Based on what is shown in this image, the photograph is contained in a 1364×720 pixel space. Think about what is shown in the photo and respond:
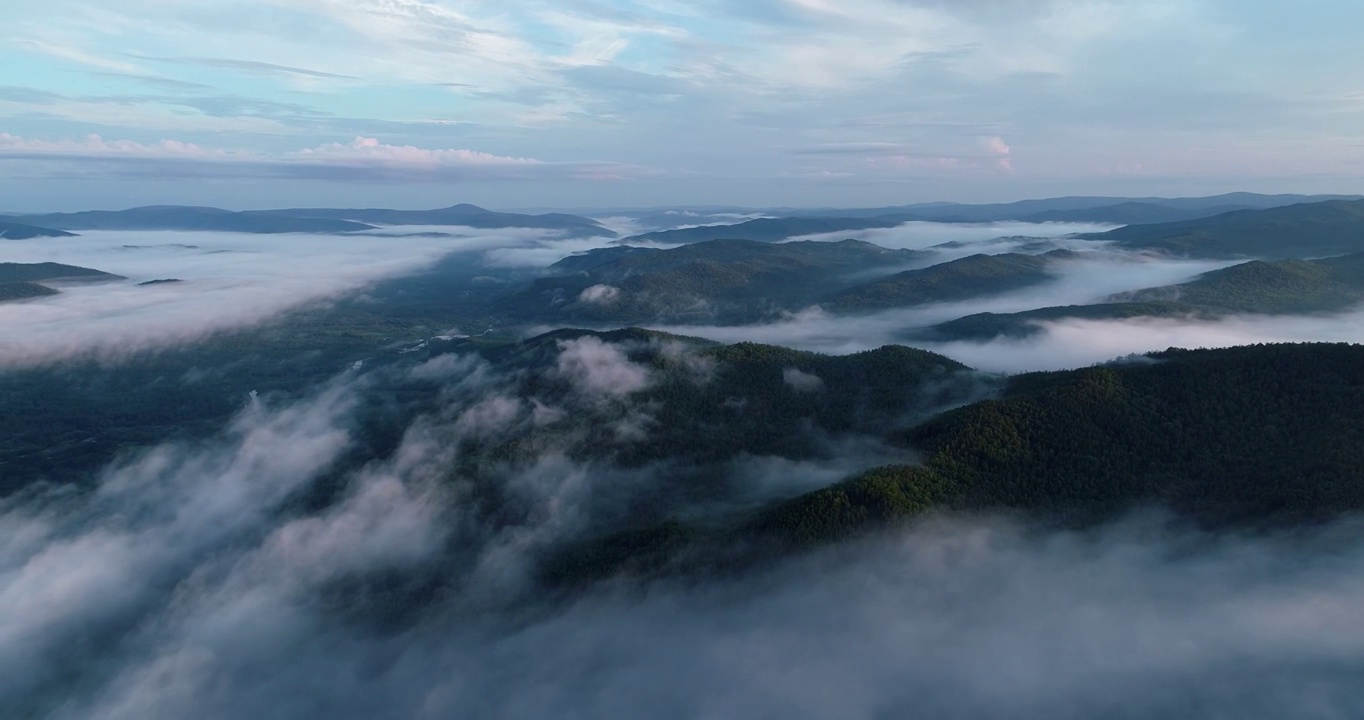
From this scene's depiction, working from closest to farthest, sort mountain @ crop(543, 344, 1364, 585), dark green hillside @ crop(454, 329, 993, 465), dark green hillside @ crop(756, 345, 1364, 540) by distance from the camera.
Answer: dark green hillside @ crop(756, 345, 1364, 540) → mountain @ crop(543, 344, 1364, 585) → dark green hillside @ crop(454, 329, 993, 465)

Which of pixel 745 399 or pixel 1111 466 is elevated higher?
pixel 1111 466

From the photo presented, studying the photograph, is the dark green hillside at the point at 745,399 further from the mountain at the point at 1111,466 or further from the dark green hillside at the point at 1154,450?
the dark green hillside at the point at 1154,450

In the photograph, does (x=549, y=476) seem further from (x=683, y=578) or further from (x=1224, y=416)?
(x=1224, y=416)

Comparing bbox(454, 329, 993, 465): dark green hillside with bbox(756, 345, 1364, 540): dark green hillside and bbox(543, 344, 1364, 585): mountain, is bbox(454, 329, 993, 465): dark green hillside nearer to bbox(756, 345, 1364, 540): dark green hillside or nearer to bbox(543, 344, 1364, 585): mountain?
bbox(543, 344, 1364, 585): mountain

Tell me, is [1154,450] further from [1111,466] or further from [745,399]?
[745,399]

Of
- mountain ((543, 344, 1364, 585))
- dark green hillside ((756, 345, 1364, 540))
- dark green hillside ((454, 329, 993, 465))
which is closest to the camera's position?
dark green hillside ((756, 345, 1364, 540))

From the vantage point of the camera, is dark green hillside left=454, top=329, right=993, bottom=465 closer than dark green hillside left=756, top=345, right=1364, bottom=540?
No

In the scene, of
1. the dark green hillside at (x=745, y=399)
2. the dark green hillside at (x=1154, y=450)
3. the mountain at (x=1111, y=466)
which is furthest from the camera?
the dark green hillside at (x=745, y=399)

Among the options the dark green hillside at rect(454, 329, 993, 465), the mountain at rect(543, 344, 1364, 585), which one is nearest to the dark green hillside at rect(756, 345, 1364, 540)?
the mountain at rect(543, 344, 1364, 585)

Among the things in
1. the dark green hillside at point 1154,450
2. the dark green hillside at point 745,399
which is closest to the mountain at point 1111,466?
the dark green hillside at point 1154,450

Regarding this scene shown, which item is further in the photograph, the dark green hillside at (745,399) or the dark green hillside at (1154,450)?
the dark green hillside at (745,399)

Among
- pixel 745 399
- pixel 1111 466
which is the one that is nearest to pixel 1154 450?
pixel 1111 466

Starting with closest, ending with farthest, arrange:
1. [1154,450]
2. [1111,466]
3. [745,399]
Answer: [1111,466]
[1154,450]
[745,399]
